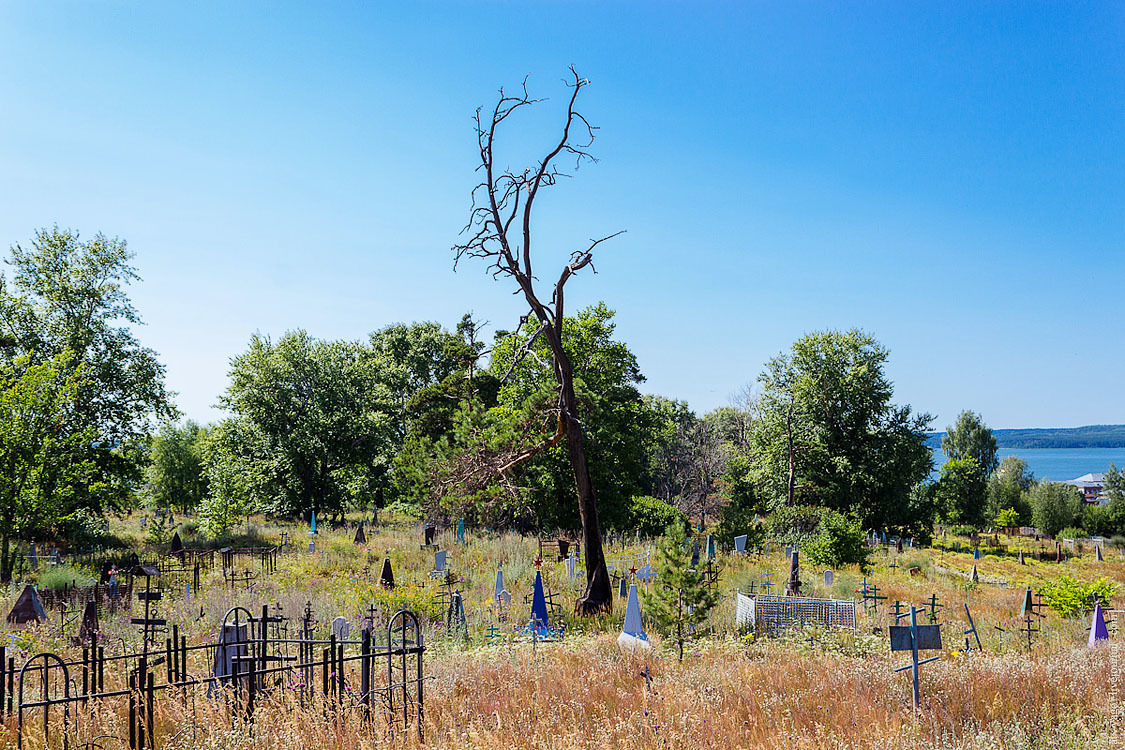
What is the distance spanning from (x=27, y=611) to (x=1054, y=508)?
66.2 meters

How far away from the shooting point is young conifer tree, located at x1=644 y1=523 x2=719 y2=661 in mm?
9680

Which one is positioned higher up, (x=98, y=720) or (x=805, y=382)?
(x=805, y=382)

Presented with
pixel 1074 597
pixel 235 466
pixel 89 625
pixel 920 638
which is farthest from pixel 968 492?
pixel 89 625

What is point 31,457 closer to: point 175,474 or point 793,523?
point 793,523

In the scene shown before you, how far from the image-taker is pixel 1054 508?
2219 inches

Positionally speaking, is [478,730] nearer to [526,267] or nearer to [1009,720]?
[1009,720]

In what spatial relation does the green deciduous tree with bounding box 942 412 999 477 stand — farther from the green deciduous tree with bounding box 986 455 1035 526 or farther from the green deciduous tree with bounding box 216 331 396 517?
the green deciduous tree with bounding box 216 331 396 517

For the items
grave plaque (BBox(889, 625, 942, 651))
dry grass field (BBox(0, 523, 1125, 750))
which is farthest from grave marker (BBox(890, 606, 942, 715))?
dry grass field (BBox(0, 523, 1125, 750))

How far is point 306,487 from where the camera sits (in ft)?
112

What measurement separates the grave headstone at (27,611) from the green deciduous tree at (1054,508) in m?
65.6

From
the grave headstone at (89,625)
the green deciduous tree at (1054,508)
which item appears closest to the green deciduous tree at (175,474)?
the grave headstone at (89,625)

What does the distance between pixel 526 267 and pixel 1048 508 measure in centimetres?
6010

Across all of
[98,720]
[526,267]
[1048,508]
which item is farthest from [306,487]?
[1048,508]

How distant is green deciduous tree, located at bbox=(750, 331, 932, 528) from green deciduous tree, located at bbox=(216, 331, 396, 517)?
2167 cm
